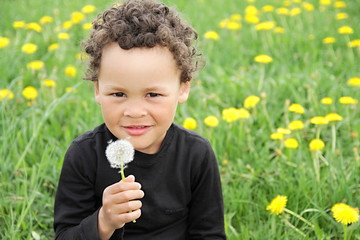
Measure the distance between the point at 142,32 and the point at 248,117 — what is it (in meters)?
1.06

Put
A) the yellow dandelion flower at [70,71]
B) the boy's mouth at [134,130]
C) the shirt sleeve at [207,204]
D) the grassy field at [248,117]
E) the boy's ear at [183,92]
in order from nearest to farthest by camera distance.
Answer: the boy's mouth at [134,130] < the boy's ear at [183,92] < the shirt sleeve at [207,204] < the grassy field at [248,117] < the yellow dandelion flower at [70,71]

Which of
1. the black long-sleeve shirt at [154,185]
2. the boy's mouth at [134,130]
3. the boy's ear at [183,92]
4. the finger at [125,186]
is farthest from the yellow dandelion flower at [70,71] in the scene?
the finger at [125,186]

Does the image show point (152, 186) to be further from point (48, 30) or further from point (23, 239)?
point (48, 30)

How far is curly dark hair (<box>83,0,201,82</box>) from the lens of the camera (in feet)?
4.02

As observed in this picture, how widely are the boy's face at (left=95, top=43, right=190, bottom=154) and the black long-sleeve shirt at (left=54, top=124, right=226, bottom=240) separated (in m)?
0.15

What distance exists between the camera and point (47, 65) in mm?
2980

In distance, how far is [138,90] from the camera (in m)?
Result: 1.21

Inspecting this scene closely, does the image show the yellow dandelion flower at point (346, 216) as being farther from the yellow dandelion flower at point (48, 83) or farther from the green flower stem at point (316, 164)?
the yellow dandelion flower at point (48, 83)

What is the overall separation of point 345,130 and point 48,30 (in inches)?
82.8

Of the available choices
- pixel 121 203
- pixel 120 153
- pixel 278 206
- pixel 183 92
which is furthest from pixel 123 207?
pixel 278 206

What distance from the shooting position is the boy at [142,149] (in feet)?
3.97

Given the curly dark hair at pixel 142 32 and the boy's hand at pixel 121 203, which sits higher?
the curly dark hair at pixel 142 32

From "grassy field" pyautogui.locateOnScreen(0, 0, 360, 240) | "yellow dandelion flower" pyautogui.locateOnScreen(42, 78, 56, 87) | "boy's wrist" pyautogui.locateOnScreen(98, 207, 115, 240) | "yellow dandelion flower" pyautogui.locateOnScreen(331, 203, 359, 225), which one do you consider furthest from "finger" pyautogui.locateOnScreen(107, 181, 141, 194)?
"yellow dandelion flower" pyautogui.locateOnScreen(42, 78, 56, 87)

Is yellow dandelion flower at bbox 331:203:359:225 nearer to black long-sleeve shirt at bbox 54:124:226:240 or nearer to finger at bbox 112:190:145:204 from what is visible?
black long-sleeve shirt at bbox 54:124:226:240
